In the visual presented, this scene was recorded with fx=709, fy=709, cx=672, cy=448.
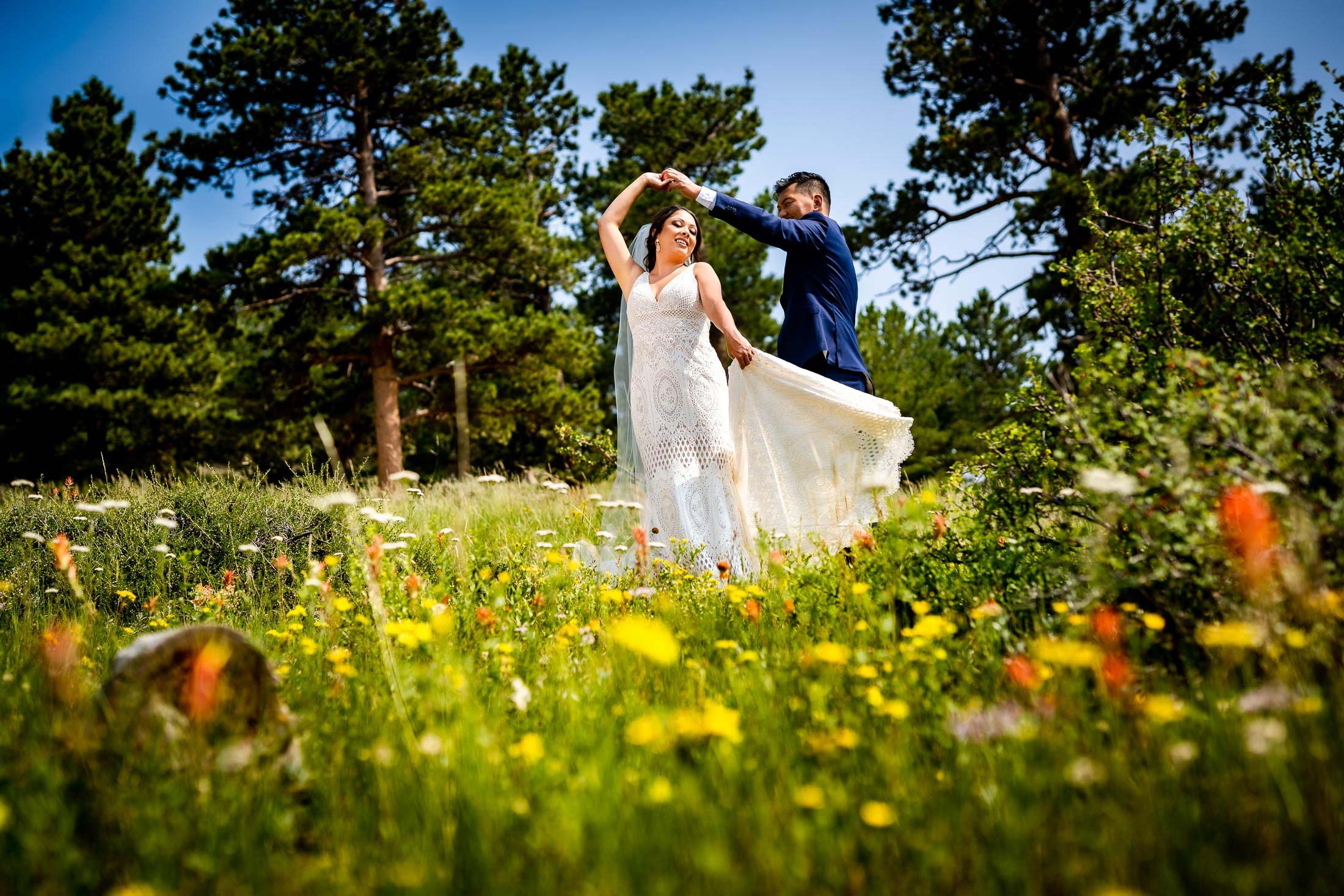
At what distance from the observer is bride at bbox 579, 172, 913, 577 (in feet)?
12.5

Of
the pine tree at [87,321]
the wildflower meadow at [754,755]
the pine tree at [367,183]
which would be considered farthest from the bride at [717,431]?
the pine tree at [87,321]

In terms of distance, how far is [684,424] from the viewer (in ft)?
13.7

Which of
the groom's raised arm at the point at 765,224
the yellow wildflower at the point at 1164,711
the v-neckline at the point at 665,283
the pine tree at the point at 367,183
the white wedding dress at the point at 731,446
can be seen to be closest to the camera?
the yellow wildflower at the point at 1164,711

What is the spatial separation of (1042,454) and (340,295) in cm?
1352

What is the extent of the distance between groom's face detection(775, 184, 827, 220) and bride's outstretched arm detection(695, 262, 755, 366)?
0.71m

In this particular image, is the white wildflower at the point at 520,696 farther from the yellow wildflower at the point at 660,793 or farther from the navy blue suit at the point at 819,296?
the navy blue suit at the point at 819,296

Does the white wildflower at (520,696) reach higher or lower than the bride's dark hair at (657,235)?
lower

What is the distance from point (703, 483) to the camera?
4.12 meters

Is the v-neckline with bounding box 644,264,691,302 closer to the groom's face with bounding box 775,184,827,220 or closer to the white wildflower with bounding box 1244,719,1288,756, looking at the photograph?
the groom's face with bounding box 775,184,827,220

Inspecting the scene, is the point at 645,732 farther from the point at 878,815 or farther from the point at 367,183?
the point at 367,183

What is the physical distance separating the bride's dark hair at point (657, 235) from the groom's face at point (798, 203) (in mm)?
541

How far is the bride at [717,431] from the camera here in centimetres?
379

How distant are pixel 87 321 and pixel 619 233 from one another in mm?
18103

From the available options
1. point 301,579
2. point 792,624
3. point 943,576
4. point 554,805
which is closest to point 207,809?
point 554,805
